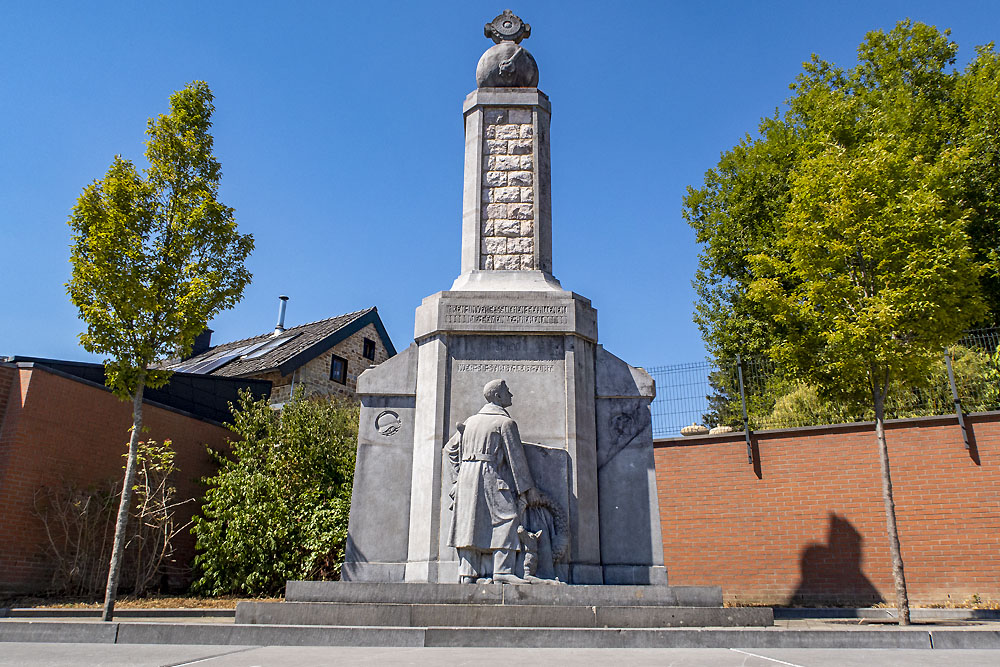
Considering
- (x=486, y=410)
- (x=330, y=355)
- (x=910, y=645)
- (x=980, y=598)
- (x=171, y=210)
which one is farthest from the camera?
(x=330, y=355)

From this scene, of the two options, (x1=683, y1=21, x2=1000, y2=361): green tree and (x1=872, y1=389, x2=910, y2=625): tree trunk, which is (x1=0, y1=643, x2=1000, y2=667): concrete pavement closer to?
(x1=872, y1=389, x2=910, y2=625): tree trunk

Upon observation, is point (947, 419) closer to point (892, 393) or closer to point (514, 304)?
point (892, 393)

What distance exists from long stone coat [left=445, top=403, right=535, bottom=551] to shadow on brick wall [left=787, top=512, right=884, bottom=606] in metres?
8.51

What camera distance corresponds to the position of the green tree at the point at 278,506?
13.6m

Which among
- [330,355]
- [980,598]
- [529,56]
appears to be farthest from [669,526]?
[330,355]

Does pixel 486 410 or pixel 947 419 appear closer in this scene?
pixel 486 410

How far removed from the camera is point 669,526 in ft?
49.5

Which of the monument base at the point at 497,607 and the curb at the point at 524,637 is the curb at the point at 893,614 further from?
the curb at the point at 524,637

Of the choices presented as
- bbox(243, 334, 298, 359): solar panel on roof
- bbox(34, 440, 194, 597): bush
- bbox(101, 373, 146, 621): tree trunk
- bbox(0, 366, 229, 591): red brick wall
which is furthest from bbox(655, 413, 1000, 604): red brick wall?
bbox(243, 334, 298, 359): solar panel on roof

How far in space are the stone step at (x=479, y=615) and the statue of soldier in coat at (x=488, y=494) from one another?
1020 mm

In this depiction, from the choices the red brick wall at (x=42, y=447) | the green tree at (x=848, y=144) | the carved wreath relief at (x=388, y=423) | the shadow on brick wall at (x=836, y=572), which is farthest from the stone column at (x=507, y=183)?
the green tree at (x=848, y=144)

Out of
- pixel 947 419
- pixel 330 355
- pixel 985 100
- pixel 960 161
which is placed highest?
pixel 985 100

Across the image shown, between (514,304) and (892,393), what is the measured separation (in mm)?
10708

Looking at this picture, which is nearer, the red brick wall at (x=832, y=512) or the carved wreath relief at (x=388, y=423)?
the carved wreath relief at (x=388, y=423)
